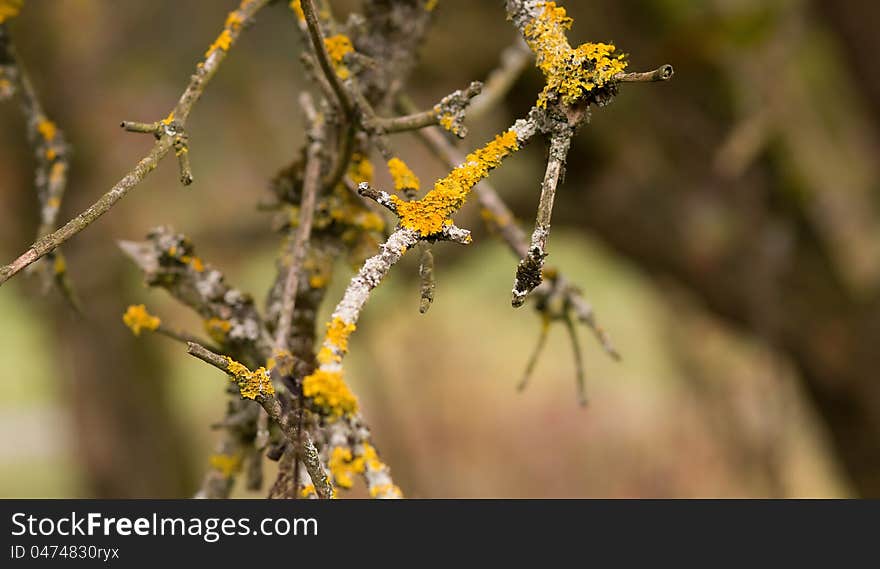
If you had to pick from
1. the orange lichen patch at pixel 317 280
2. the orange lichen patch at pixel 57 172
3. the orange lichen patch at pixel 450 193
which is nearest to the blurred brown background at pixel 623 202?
the orange lichen patch at pixel 317 280

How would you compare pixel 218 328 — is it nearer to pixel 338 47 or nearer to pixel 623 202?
pixel 338 47

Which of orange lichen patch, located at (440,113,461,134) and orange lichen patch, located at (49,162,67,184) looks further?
orange lichen patch, located at (49,162,67,184)

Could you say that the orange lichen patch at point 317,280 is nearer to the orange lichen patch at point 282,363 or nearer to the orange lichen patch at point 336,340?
the orange lichen patch at point 282,363

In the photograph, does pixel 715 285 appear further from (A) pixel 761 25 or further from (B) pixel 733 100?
(A) pixel 761 25

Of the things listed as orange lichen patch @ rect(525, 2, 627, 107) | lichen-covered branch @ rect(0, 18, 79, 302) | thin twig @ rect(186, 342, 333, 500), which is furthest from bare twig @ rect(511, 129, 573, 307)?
lichen-covered branch @ rect(0, 18, 79, 302)

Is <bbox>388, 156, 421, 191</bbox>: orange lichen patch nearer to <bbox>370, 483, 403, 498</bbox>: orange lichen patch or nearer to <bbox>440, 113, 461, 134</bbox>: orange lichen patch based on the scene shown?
<bbox>440, 113, 461, 134</bbox>: orange lichen patch

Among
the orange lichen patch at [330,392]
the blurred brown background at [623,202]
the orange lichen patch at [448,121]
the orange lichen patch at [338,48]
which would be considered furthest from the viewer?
the blurred brown background at [623,202]
